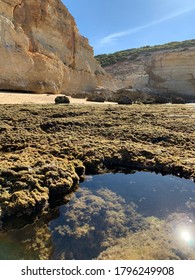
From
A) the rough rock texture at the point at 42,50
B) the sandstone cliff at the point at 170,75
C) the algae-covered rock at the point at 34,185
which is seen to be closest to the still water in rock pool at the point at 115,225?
A: the algae-covered rock at the point at 34,185

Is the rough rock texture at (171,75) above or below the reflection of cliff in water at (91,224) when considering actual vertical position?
above

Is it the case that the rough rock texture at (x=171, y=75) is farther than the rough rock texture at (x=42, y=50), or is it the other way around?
the rough rock texture at (x=171, y=75)

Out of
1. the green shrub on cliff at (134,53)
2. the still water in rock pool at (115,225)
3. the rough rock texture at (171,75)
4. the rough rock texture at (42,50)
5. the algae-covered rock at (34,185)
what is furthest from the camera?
the green shrub on cliff at (134,53)

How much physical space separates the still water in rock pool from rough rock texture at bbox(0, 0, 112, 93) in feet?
45.3

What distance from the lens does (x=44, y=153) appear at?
660 cm

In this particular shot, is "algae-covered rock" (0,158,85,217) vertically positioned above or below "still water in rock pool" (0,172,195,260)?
above

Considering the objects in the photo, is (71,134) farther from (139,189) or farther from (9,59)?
(9,59)

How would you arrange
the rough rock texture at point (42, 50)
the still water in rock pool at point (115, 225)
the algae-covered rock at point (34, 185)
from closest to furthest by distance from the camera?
the still water in rock pool at point (115, 225) → the algae-covered rock at point (34, 185) → the rough rock texture at point (42, 50)

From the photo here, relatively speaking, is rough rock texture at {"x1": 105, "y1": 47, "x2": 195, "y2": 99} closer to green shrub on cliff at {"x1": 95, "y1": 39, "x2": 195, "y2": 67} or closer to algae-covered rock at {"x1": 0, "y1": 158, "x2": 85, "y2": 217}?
algae-covered rock at {"x1": 0, "y1": 158, "x2": 85, "y2": 217}

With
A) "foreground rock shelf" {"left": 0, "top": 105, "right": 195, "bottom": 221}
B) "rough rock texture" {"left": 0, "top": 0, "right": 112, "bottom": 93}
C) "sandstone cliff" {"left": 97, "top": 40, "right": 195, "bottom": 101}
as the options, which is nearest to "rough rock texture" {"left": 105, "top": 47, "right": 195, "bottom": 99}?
"sandstone cliff" {"left": 97, "top": 40, "right": 195, "bottom": 101}

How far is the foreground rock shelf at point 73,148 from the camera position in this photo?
5254 mm

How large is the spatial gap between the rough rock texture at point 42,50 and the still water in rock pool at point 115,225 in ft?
45.3

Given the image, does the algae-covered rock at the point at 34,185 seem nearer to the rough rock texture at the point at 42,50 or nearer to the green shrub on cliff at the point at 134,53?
the rough rock texture at the point at 42,50

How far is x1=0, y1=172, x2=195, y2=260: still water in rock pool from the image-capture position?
4.27m
